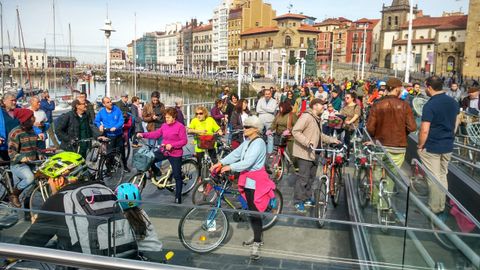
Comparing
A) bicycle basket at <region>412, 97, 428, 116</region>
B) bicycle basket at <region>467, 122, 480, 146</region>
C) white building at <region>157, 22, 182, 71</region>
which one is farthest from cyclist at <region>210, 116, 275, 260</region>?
white building at <region>157, 22, 182, 71</region>

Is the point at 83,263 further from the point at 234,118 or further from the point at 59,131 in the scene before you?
the point at 234,118

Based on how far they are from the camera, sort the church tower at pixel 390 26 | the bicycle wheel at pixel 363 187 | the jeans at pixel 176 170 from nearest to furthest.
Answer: the bicycle wheel at pixel 363 187, the jeans at pixel 176 170, the church tower at pixel 390 26

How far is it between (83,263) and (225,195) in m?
3.82

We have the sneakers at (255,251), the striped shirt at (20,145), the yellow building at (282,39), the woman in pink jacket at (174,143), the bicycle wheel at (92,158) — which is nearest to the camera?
the sneakers at (255,251)

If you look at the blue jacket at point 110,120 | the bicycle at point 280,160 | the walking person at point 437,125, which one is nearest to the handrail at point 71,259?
the walking person at point 437,125

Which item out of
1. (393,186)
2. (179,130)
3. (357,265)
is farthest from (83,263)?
(179,130)

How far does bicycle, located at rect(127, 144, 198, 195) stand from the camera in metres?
7.31

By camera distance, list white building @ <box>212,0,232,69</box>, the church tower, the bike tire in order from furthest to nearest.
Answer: white building @ <box>212,0,232,69</box>, the church tower, the bike tire

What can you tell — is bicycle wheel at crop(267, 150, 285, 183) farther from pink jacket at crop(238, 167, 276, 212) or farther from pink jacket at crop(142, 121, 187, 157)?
pink jacket at crop(238, 167, 276, 212)

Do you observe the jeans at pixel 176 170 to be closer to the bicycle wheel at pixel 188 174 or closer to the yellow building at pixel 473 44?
the bicycle wheel at pixel 188 174

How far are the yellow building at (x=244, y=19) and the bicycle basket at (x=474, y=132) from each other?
107601 millimetres

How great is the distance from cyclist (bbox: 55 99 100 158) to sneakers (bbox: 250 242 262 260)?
5.81 meters

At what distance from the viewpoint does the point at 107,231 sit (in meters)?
3.09

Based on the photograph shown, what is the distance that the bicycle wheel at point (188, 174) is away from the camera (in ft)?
26.2
